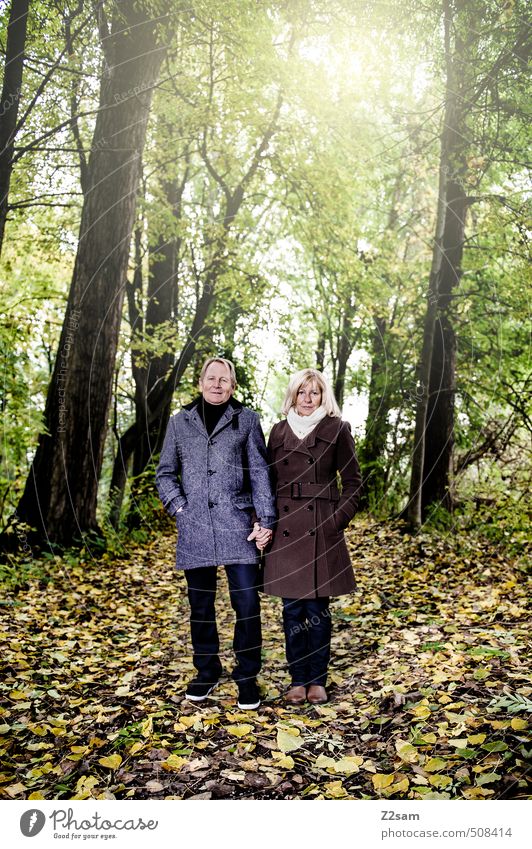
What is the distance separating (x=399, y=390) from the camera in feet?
17.3

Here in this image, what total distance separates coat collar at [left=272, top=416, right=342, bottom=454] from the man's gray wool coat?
0.45ft

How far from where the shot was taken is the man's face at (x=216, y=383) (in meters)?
3.50

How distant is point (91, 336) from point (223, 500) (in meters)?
3.08

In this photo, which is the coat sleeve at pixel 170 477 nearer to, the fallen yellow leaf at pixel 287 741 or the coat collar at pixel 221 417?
the coat collar at pixel 221 417

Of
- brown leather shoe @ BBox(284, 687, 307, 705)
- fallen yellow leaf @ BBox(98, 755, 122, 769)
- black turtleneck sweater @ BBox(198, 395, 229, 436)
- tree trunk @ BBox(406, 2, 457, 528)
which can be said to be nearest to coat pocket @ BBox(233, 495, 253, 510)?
black turtleneck sweater @ BBox(198, 395, 229, 436)

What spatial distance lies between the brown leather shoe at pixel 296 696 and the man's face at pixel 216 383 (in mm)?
1633

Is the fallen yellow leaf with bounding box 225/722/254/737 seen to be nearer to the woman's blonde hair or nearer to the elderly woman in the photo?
the elderly woman

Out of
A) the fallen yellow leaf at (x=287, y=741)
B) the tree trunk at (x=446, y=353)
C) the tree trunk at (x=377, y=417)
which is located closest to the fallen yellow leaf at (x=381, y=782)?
the fallen yellow leaf at (x=287, y=741)

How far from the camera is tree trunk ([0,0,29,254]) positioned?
447cm

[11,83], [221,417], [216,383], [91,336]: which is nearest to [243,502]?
[221,417]

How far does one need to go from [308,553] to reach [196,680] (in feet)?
3.24

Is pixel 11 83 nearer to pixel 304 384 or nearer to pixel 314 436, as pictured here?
pixel 304 384

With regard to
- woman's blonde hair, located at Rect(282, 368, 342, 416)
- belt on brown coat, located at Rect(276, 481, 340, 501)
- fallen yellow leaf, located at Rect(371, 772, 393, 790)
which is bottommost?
fallen yellow leaf, located at Rect(371, 772, 393, 790)

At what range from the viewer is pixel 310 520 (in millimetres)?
3543
